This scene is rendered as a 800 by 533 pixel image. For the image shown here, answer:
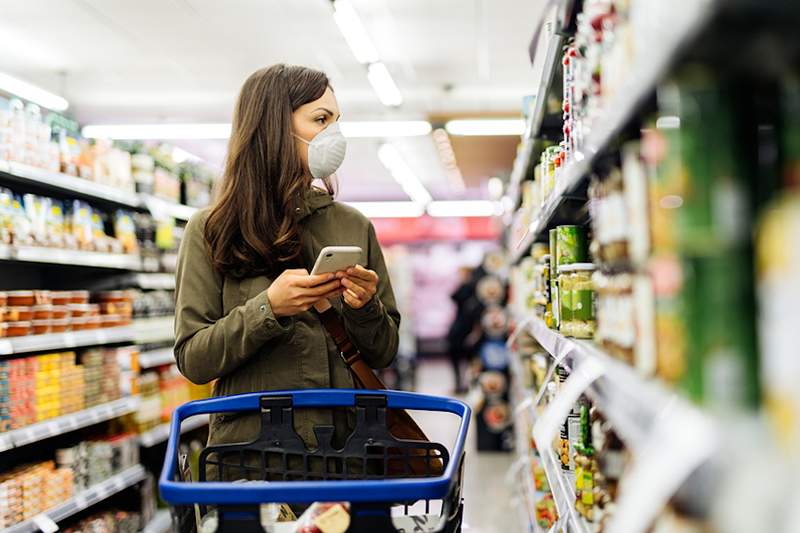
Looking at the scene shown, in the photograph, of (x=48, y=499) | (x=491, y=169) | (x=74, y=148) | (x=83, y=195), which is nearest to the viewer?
(x=48, y=499)

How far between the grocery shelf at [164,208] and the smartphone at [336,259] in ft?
10.3

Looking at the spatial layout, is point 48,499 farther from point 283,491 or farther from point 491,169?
point 491,169

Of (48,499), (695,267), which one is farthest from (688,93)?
(48,499)

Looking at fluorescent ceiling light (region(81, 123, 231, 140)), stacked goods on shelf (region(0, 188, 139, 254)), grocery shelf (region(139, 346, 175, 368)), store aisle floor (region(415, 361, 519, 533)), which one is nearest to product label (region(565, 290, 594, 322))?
store aisle floor (region(415, 361, 519, 533))

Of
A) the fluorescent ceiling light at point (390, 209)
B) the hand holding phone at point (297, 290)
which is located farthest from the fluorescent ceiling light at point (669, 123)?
the fluorescent ceiling light at point (390, 209)

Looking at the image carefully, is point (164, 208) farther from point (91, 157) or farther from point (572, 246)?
point (572, 246)

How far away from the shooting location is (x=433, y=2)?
22.1ft

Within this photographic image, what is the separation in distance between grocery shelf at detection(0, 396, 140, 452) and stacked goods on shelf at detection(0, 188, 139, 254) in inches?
32.1

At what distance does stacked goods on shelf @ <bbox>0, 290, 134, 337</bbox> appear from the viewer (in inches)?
135

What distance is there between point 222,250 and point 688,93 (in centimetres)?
139

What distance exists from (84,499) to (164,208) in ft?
6.18

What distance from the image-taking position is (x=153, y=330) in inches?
191

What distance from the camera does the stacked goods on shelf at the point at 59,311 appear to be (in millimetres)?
3424

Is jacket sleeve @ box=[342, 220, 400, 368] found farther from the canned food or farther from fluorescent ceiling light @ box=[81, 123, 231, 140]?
fluorescent ceiling light @ box=[81, 123, 231, 140]
